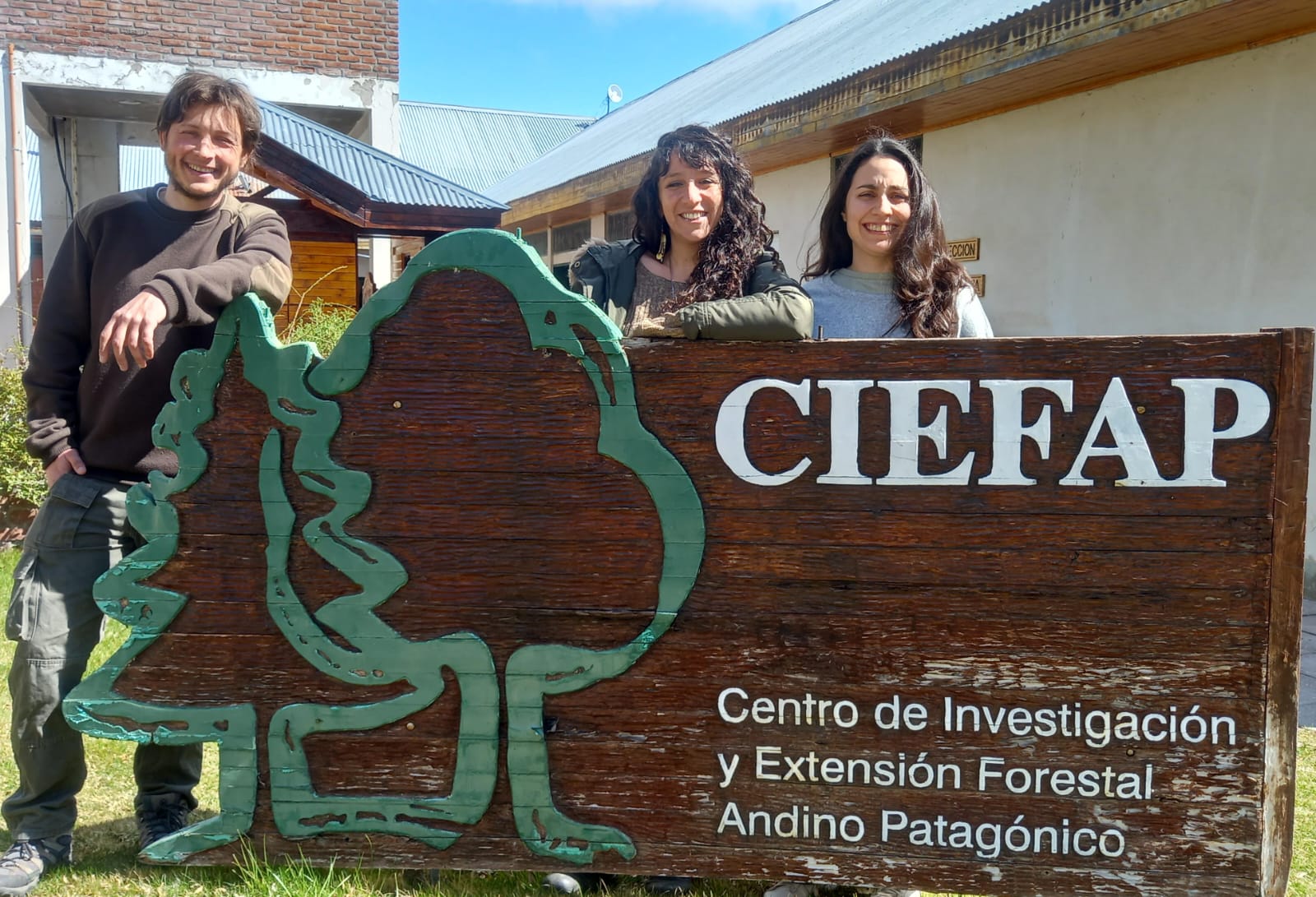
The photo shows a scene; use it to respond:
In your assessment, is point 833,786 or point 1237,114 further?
point 1237,114

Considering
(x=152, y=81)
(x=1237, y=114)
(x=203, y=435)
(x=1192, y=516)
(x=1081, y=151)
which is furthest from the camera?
(x=152, y=81)

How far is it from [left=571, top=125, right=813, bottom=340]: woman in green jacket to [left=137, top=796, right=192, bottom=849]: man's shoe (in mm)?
1714

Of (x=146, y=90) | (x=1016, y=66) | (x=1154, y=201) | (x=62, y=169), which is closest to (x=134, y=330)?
(x=1016, y=66)

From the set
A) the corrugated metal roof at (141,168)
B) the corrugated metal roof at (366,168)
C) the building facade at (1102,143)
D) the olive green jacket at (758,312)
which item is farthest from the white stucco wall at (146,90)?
the corrugated metal roof at (141,168)

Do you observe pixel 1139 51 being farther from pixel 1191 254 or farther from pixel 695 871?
pixel 695 871

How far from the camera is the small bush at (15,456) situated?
617 cm

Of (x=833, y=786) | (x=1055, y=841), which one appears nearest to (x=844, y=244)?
(x=833, y=786)

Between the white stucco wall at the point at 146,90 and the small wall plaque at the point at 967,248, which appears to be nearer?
the small wall plaque at the point at 967,248

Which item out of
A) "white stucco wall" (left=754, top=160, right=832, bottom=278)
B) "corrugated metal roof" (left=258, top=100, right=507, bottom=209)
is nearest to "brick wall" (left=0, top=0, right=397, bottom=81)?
"corrugated metal roof" (left=258, top=100, right=507, bottom=209)

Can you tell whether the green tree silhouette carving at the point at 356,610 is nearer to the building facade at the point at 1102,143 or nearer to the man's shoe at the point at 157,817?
the man's shoe at the point at 157,817

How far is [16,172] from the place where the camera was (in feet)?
32.4

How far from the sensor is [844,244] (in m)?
2.62

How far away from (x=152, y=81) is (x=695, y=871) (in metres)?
10.8

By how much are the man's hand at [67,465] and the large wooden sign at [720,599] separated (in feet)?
0.92
